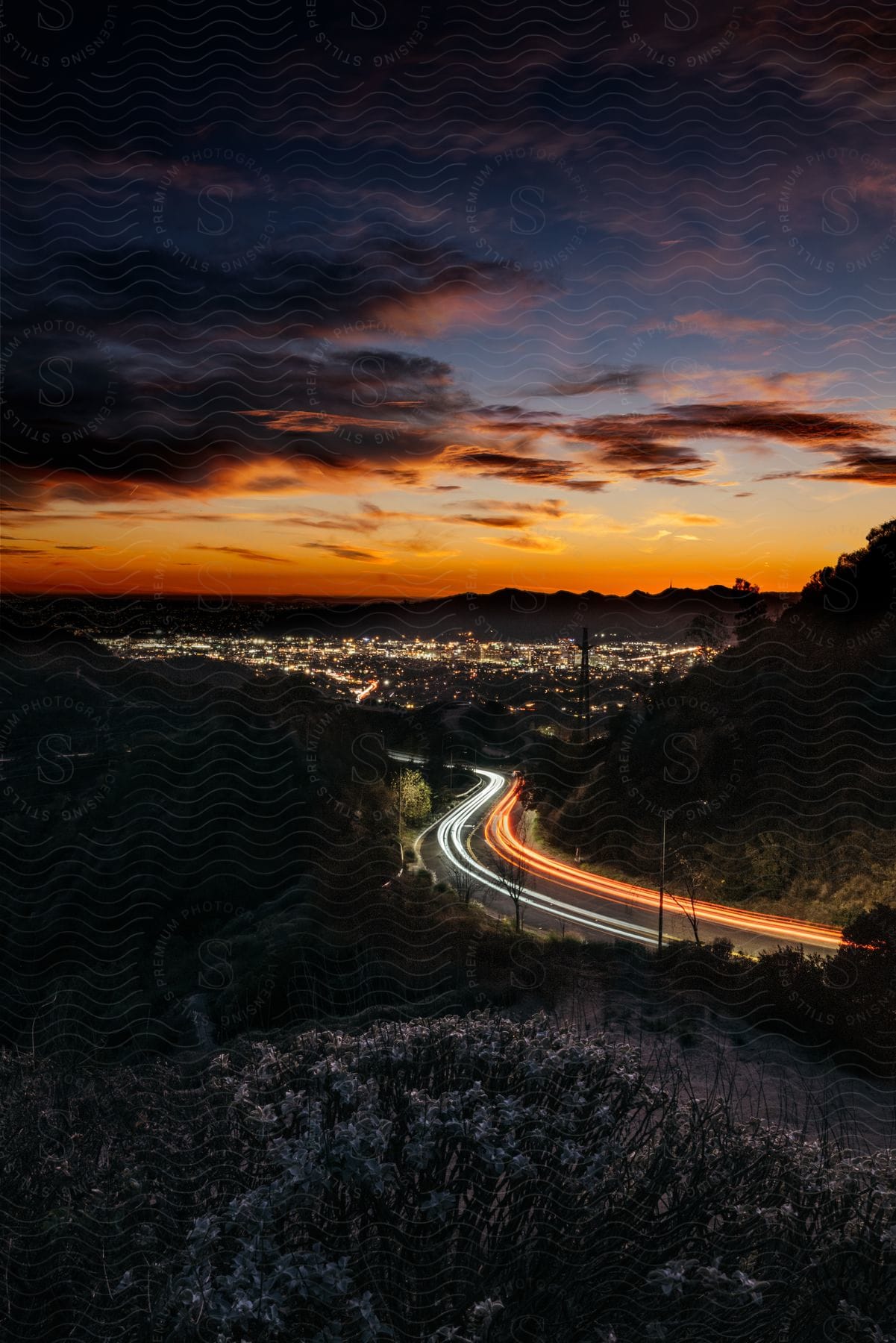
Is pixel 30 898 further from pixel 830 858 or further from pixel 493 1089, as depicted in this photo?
pixel 493 1089

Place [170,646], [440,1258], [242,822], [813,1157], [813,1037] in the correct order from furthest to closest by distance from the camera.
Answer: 1. [170,646]
2. [242,822]
3. [813,1037]
4. [813,1157]
5. [440,1258]

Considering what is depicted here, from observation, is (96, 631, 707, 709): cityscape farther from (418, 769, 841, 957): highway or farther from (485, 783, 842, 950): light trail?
(485, 783, 842, 950): light trail

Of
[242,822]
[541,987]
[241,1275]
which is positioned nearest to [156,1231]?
[241,1275]

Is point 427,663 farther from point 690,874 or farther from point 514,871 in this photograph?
point 690,874

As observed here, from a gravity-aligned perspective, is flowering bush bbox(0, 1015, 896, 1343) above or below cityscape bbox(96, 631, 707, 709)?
below

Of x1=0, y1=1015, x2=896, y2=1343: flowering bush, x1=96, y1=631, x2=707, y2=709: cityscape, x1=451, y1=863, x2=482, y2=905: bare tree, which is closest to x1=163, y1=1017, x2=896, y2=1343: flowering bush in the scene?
x1=0, y1=1015, x2=896, y2=1343: flowering bush

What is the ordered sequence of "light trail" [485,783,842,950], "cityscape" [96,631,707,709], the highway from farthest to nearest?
1. "cityscape" [96,631,707,709]
2. the highway
3. "light trail" [485,783,842,950]
